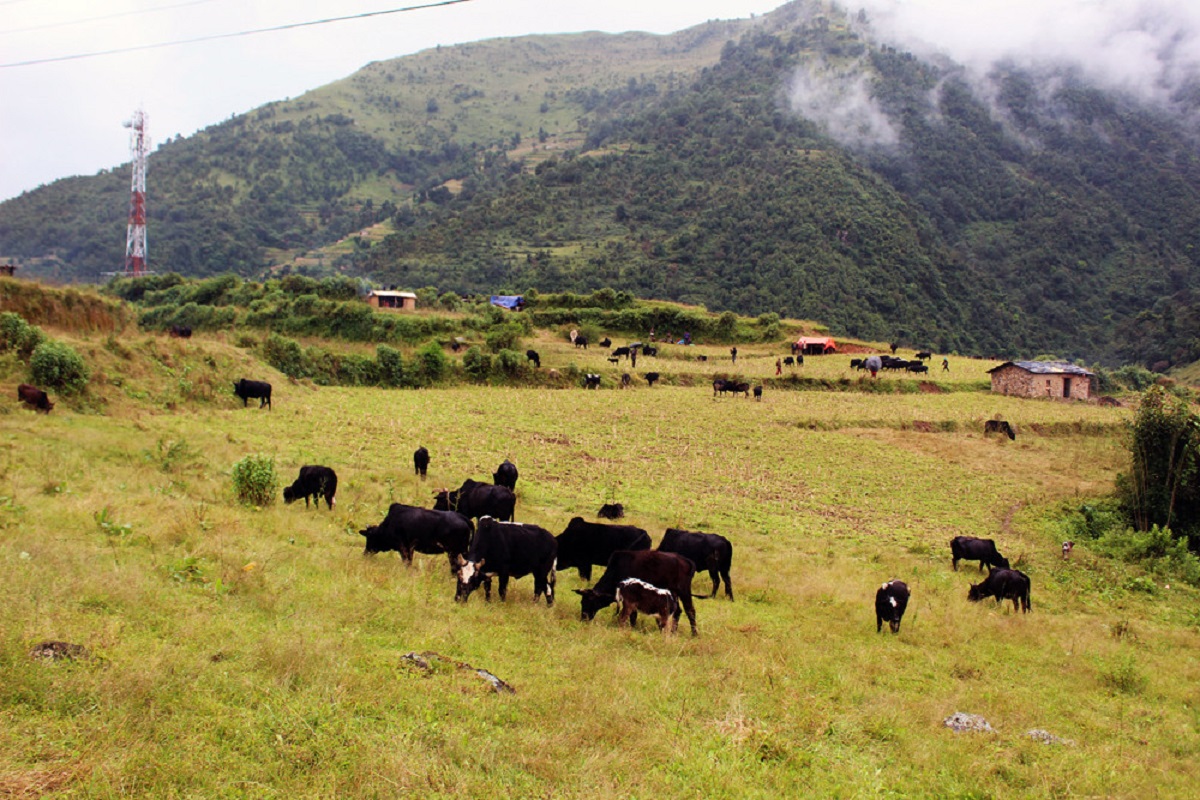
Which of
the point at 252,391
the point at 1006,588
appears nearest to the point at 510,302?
the point at 252,391

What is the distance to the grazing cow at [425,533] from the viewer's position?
12.7 meters

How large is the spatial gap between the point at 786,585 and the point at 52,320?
2590 cm

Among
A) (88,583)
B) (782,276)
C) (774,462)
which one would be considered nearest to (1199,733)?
(88,583)

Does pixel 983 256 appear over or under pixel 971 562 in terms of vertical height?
over

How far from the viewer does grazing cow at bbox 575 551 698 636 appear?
1109cm

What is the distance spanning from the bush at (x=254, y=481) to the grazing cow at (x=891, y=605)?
1147 centimetres

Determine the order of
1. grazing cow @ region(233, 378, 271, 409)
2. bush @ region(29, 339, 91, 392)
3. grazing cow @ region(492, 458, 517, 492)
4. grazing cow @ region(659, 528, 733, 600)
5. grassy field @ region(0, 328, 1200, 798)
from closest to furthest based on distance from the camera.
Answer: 1. grassy field @ region(0, 328, 1200, 798)
2. grazing cow @ region(659, 528, 733, 600)
3. grazing cow @ region(492, 458, 517, 492)
4. bush @ region(29, 339, 91, 392)
5. grazing cow @ region(233, 378, 271, 409)

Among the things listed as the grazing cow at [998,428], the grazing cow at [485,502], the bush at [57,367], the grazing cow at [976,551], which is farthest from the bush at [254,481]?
the grazing cow at [998,428]

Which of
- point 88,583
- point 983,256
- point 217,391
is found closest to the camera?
point 88,583

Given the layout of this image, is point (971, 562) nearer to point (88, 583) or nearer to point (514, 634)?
point (514, 634)

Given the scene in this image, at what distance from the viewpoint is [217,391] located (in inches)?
1144

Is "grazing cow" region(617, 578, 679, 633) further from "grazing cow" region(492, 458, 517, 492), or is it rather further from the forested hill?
the forested hill

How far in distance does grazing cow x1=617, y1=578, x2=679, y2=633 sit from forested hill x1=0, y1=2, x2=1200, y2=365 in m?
92.8

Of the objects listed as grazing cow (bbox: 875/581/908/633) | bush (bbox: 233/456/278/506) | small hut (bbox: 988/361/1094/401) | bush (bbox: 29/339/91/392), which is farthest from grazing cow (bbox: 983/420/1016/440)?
bush (bbox: 29/339/91/392)
